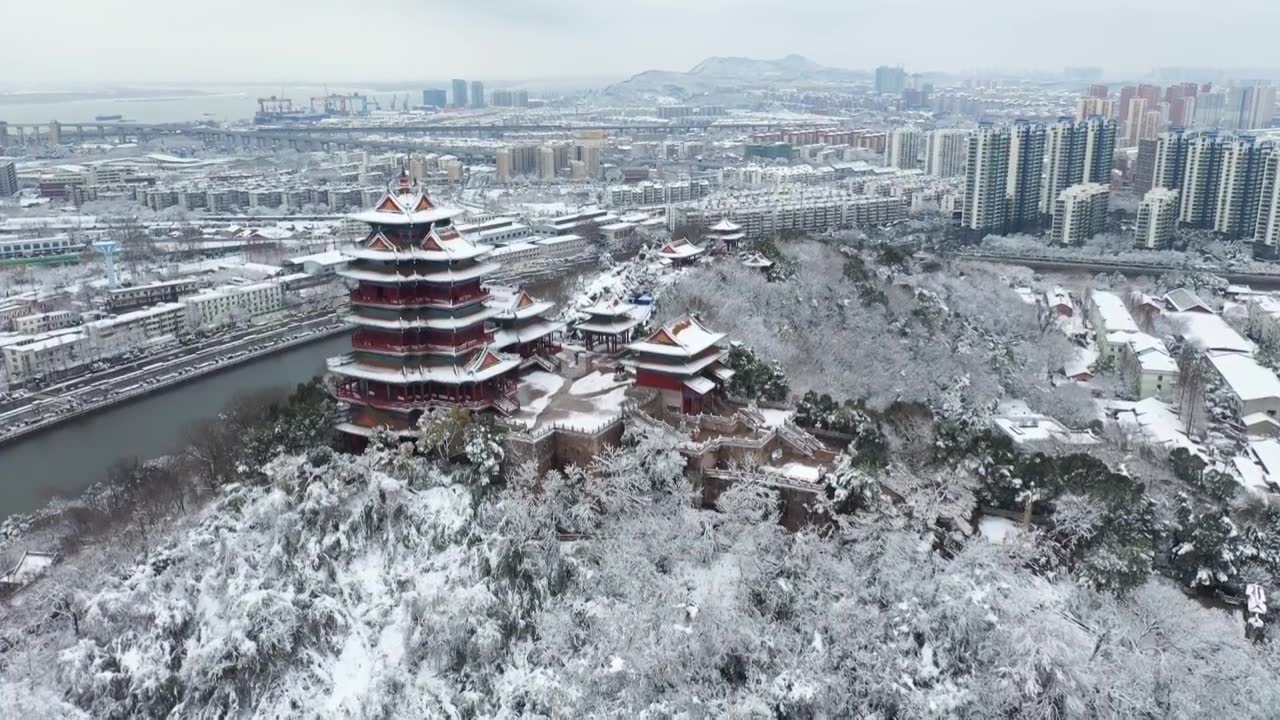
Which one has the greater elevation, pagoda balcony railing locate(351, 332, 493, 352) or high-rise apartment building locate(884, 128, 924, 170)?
high-rise apartment building locate(884, 128, 924, 170)

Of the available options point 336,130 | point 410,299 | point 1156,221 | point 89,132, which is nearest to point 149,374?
point 410,299

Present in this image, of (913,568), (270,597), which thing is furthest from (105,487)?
(913,568)

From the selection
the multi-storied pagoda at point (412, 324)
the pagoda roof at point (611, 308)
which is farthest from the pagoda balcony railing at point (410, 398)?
the pagoda roof at point (611, 308)

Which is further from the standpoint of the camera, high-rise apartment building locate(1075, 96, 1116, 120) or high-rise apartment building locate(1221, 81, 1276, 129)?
high-rise apartment building locate(1221, 81, 1276, 129)

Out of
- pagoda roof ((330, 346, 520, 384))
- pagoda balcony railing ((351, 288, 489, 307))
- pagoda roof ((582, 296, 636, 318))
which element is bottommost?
pagoda roof ((330, 346, 520, 384))

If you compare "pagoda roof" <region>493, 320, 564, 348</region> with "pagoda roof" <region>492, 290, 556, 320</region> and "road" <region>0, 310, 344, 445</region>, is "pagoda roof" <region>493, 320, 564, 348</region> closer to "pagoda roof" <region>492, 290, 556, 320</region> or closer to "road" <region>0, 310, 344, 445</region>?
"pagoda roof" <region>492, 290, 556, 320</region>

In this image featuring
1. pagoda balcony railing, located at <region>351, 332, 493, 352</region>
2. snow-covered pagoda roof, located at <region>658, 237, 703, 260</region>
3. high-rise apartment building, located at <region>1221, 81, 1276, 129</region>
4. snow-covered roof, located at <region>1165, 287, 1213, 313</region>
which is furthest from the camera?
high-rise apartment building, located at <region>1221, 81, 1276, 129</region>

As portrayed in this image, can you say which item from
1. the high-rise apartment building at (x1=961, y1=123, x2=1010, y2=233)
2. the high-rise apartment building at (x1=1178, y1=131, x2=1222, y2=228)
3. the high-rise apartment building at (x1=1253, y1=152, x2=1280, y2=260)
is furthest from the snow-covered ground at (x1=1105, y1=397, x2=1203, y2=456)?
the high-rise apartment building at (x1=1178, y1=131, x2=1222, y2=228)

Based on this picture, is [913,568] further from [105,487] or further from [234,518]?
[105,487]
